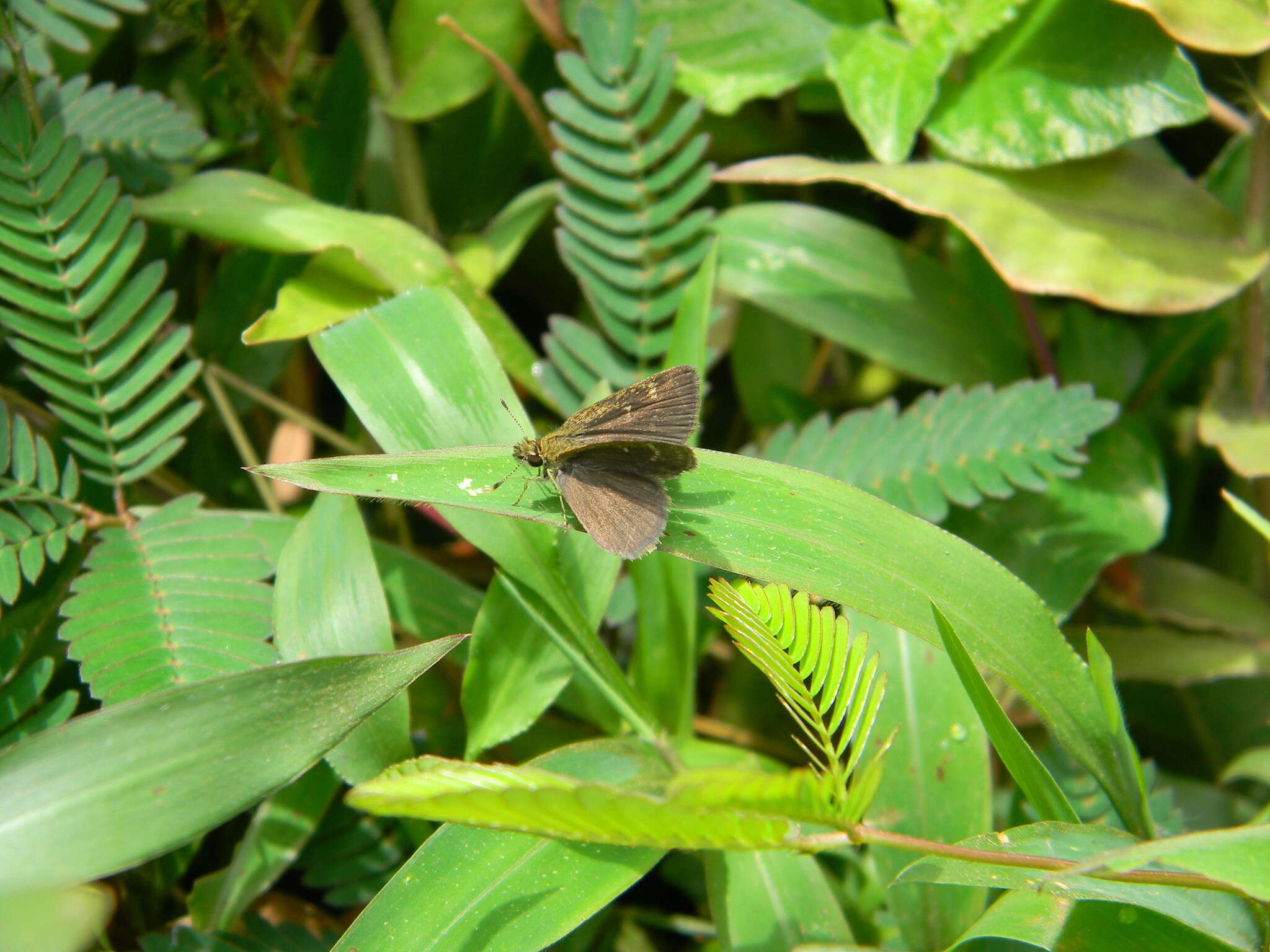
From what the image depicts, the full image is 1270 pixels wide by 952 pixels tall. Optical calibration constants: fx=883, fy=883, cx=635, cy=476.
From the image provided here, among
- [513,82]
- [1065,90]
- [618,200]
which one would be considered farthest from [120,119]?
[1065,90]

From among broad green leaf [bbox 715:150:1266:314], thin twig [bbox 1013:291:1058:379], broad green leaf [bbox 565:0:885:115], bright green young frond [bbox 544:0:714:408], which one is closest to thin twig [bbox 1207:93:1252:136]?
broad green leaf [bbox 715:150:1266:314]

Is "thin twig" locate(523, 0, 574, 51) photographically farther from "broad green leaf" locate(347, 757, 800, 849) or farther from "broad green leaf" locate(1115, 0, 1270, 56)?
"broad green leaf" locate(347, 757, 800, 849)

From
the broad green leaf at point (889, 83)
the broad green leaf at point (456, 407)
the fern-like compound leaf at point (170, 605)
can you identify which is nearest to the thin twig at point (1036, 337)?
the broad green leaf at point (889, 83)

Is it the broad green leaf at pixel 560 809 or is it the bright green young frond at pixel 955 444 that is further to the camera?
the bright green young frond at pixel 955 444

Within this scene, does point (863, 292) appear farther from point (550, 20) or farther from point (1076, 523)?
point (550, 20)

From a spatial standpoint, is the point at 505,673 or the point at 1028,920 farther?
the point at 505,673

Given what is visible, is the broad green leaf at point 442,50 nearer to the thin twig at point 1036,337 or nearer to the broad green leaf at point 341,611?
the broad green leaf at point 341,611

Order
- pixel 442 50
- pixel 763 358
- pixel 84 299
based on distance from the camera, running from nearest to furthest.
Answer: pixel 84 299, pixel 442 50, pixel 763 358
